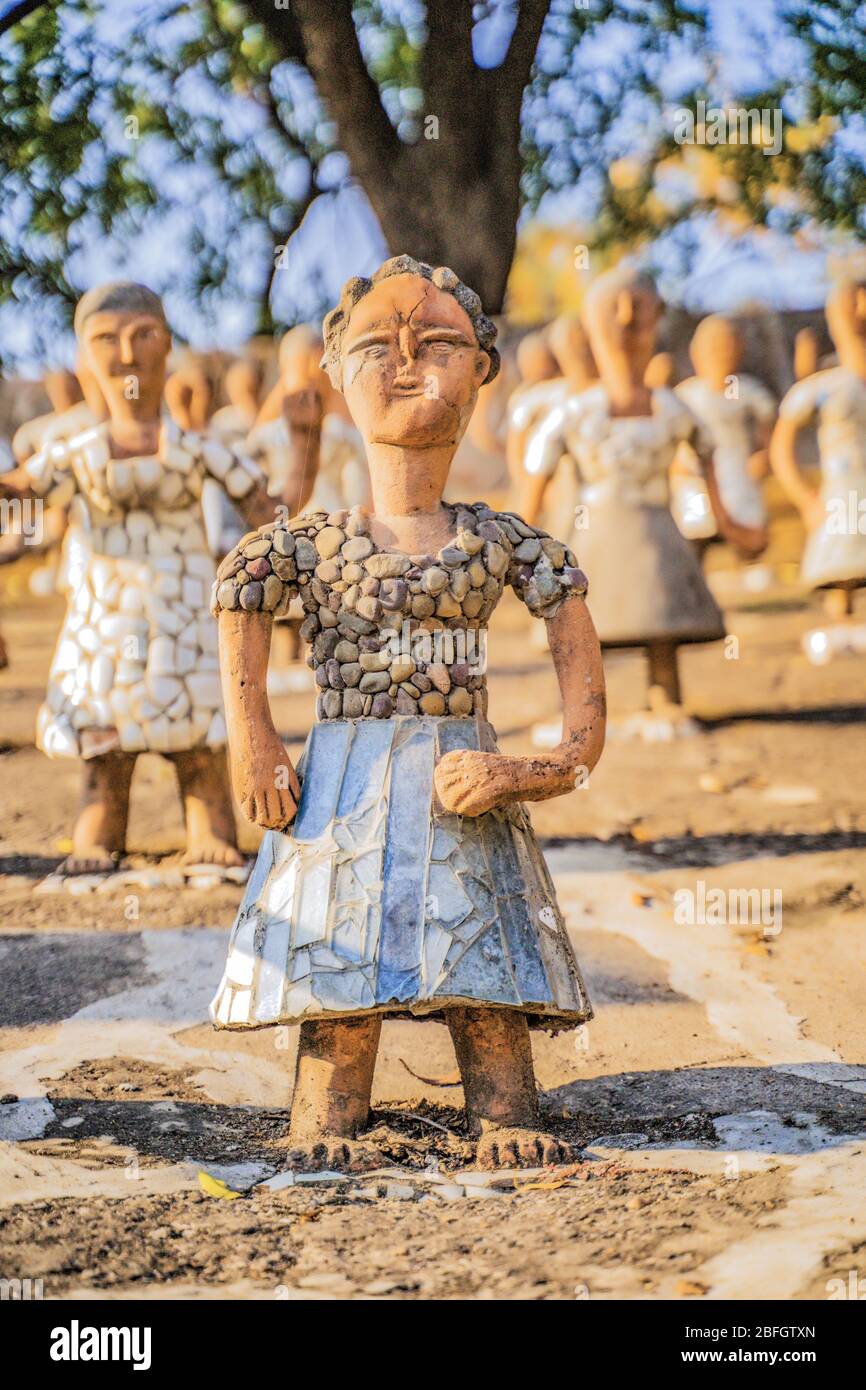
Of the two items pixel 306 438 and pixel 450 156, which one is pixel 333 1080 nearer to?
pixel 306 438

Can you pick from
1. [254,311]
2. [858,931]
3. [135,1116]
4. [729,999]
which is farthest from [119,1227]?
[254,311]

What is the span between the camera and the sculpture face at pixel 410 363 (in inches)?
127

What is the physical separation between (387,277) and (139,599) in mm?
2016

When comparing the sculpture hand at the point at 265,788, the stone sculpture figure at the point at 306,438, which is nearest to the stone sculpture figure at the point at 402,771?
the sculpture hand at the point at 265,788

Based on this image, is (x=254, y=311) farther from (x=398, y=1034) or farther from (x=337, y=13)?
(x=398, y=1034)

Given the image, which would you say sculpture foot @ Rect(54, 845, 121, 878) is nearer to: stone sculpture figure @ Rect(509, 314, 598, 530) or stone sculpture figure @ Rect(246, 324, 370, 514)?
stone sculpture figure @ Rect(246, 324, 370, 514)

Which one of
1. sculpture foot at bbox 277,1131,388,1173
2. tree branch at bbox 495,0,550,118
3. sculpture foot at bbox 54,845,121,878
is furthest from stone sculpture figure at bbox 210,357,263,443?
sculpture foot at bbox 277,1131,388,1173

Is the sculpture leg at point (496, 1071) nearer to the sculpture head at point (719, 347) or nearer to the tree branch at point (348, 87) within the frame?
the tree branch at point (348, 87)

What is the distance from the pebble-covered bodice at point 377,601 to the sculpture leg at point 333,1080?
0.62m

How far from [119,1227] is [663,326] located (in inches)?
473

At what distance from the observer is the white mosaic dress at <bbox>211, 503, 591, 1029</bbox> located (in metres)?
2.94

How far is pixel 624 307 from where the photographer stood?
669cm

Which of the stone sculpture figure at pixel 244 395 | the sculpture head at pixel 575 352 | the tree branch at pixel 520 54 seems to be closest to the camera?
the tree branch at pixel 520 54

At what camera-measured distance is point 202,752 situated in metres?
5.14
